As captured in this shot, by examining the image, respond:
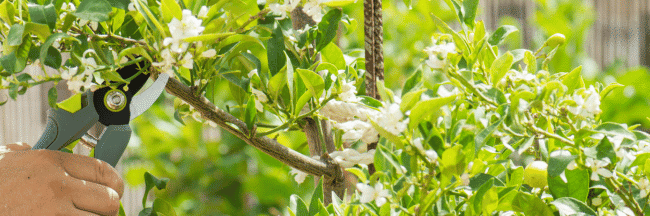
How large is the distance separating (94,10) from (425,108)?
22 centimetres

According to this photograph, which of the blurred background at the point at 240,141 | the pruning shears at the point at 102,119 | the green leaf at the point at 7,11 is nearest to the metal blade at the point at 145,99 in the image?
the pruning shears at the point at 102,119

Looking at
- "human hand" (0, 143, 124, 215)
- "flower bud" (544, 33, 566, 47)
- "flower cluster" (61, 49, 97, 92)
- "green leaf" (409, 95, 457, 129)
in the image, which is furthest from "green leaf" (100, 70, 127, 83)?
"flower bud" (544, 33, 566, 47)

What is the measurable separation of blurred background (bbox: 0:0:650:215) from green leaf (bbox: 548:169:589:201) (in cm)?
103

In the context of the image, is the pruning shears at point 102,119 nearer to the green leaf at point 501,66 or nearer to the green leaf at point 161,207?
the green leaf at point 161,207

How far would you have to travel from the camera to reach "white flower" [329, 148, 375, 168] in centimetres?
40

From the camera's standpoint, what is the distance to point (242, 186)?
1.75 meters

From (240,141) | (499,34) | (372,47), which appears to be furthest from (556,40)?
(240,141)

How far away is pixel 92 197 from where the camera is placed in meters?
0.45

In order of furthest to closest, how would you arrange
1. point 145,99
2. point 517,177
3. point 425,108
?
point 145,99, point 517,177, point 425,108

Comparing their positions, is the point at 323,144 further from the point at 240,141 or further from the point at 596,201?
the point at 240,141

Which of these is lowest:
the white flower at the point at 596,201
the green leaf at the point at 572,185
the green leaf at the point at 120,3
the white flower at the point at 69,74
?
the white flower at the point at 596,201

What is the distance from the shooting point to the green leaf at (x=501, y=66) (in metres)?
0.35

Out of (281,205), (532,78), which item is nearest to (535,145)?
(532,78)

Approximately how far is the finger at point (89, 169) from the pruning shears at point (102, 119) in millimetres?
24
